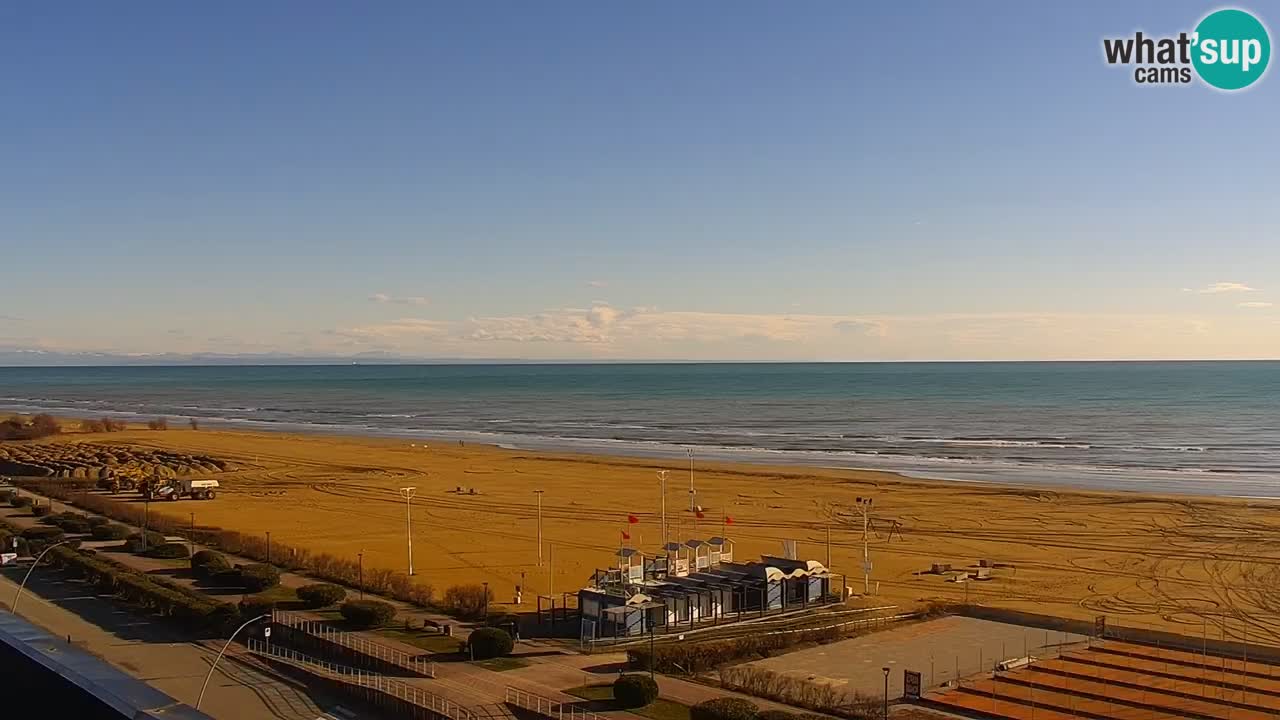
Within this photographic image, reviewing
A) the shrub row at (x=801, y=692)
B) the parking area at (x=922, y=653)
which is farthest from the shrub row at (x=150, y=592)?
the parking area at (x=922, y=653)

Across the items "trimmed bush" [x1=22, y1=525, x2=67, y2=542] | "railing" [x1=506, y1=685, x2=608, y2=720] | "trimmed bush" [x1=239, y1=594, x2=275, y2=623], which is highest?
"trimmed bush" [x1=22, y1=525, x2=67, y2=542]

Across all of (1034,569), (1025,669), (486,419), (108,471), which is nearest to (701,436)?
(486,419)

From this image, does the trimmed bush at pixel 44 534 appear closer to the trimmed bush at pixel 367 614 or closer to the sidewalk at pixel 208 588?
the sidewalk at pixel 208 588

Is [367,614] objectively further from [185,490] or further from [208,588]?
[185,490]

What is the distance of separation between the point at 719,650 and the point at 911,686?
19.4 ft

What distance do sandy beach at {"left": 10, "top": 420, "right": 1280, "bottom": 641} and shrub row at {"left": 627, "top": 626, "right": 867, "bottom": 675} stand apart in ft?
23.4

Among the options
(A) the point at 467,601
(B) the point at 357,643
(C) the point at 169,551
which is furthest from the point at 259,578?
(B) the point at 357,643

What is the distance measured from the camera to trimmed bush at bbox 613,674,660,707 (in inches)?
1007

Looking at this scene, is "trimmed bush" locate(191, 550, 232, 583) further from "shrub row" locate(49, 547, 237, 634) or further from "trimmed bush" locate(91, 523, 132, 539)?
"trimmed bush" locate(91, 523, 132, 539)

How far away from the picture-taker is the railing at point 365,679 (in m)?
25.0

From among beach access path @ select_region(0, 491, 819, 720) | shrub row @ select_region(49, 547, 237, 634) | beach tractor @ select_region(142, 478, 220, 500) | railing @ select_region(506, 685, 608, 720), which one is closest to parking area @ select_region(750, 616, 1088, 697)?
beach access path @ select_region(0, 491, 819, 720)

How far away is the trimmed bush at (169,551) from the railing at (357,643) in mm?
12840

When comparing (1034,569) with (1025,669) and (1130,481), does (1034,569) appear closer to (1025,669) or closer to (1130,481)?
(1025,669)

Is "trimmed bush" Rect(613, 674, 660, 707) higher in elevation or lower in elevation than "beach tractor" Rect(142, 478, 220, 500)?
lower
